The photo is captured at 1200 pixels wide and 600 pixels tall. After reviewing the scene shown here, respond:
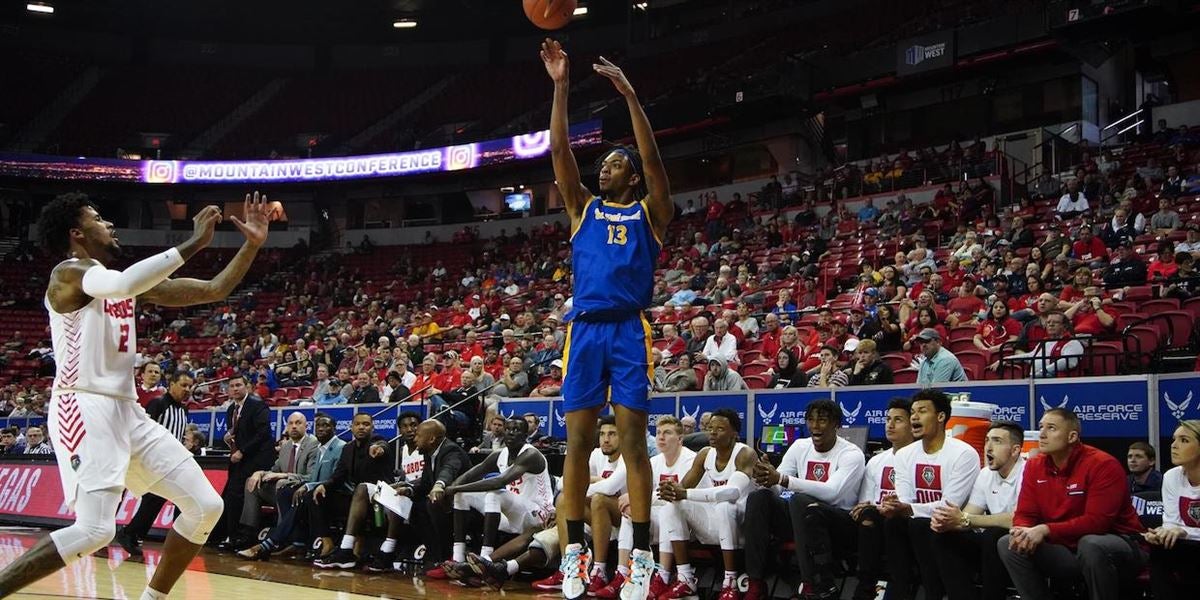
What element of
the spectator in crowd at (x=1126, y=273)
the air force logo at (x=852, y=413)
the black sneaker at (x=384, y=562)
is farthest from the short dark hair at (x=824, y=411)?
the spectator in crowd at (x=1126, y=273)

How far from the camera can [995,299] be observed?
11.1 m

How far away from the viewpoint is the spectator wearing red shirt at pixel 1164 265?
11.2m

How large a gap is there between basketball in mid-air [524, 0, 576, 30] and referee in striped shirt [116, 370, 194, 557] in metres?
6.18

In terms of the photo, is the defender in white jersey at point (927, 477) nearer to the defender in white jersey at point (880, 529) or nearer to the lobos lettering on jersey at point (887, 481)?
the defender in white jersey at point (880, 529)

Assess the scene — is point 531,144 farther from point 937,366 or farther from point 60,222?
point 60,222

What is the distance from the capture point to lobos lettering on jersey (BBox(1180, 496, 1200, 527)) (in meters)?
5.15

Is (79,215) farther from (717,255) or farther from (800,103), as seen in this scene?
(800,103)

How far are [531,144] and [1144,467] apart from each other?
924 inches

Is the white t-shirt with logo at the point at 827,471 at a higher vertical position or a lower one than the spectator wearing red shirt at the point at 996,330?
lower

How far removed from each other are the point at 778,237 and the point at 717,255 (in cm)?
122

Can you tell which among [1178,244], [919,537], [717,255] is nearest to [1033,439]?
[919,537]

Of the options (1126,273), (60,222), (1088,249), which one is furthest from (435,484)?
(1088,249)

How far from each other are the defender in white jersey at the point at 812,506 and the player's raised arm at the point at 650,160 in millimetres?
2130

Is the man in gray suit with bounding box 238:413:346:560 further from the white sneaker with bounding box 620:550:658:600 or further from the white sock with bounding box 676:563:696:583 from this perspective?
the white sneaker with bounding box 620:550:658:600
